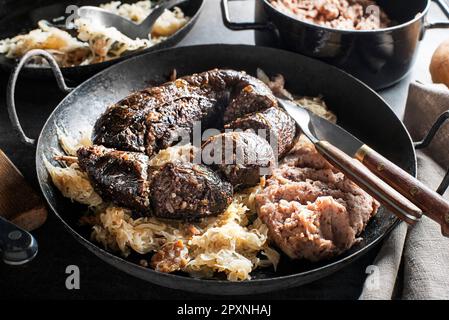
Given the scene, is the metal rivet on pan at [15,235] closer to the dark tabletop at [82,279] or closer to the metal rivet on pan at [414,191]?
the dark tabletop at [82,279]

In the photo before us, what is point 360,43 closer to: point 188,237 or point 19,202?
point 188,237

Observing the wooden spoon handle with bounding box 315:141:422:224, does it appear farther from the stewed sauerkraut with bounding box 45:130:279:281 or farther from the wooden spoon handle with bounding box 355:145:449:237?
the stewed sauerkraut with bounding box 45:130:279:281

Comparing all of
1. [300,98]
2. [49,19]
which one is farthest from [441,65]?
[49,19]

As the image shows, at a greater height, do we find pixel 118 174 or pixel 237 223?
pixel 118 174

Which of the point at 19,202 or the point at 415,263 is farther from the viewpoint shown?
the point at 19,202

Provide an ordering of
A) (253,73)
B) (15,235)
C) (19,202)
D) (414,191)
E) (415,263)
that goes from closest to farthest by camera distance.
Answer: (15,235) < (414,191) < (415,263) < (19,202) < (253,73)
